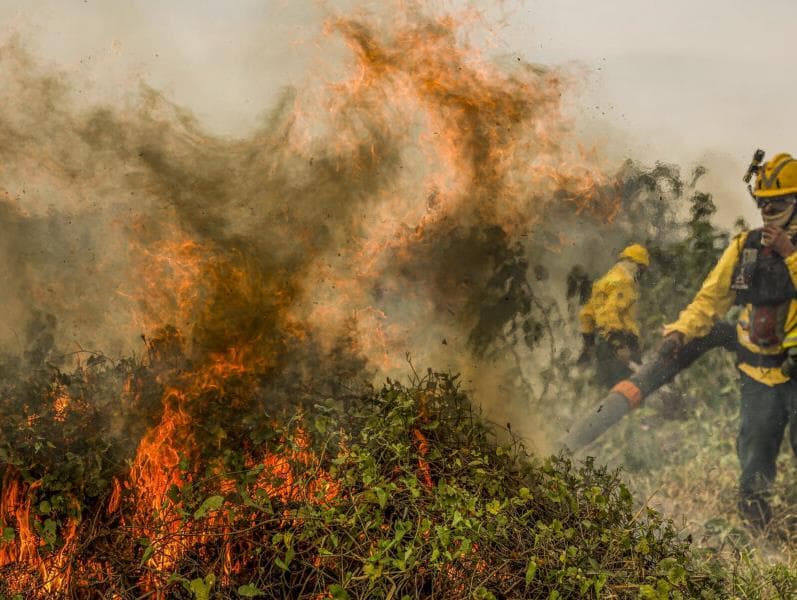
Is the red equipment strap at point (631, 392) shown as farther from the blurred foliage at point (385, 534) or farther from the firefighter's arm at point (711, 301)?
the blurred foliage at point (385, 534)

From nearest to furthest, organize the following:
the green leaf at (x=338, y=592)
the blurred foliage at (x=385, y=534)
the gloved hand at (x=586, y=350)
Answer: the green leaf at (x=338, y=592) < the blurred foliage at (x=385, y=534) < the gloved hand at (x=586, y=350)

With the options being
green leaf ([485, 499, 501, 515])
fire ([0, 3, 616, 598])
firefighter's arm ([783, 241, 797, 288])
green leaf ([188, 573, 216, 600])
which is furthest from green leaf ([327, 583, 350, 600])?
firefighter's arm ([783, 241, 797, 288])

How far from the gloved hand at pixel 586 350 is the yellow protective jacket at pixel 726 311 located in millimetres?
659

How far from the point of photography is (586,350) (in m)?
7.86

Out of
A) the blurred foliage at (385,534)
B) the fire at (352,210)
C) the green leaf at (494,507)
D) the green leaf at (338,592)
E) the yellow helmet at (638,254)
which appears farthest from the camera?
the yellow helmet at (638,254)

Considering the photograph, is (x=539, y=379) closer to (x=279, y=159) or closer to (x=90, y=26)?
(x=279, y=159)

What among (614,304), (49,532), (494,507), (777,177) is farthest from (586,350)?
(49,532)

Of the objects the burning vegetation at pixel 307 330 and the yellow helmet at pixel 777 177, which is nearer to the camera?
the burning vegetation at pixel 307 330

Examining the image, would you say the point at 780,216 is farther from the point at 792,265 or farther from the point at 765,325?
the point at 765,325

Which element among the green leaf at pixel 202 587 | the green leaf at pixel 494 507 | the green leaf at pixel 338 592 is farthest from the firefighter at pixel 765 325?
the green leaf at pixel 202 587

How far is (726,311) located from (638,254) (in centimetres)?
92

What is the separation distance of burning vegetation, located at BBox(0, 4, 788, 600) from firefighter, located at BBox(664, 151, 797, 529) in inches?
30.8

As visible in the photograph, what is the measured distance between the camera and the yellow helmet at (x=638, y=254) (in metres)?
7.73

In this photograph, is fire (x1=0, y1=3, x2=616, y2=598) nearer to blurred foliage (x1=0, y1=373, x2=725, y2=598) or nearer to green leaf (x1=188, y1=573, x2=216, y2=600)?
blurred foliage (x1=0, y1=373, x2=725, y2=598)
